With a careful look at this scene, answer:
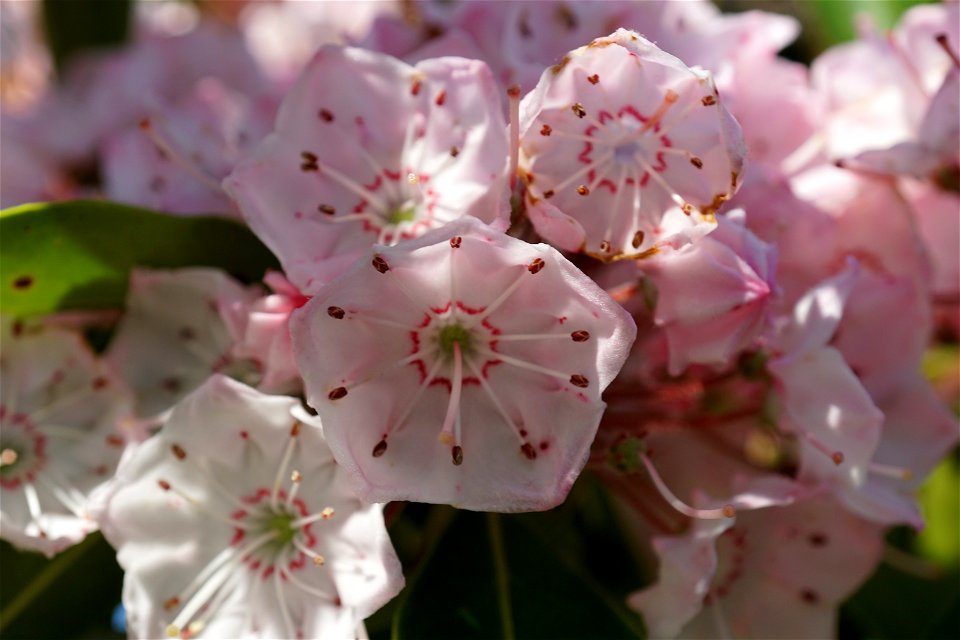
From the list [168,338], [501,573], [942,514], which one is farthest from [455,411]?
[942,514]

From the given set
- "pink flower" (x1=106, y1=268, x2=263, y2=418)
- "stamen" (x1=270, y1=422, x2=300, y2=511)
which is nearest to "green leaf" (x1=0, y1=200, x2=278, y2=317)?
"pink flower" (x1=106, y1=268, x2=263, y2=418)

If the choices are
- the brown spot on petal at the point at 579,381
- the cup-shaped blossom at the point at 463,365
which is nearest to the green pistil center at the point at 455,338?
the cup-shaped blossom at the point at 463,365

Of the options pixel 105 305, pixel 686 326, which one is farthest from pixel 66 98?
pixel 686 326

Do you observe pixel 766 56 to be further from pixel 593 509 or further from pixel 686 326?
pixel 593 509

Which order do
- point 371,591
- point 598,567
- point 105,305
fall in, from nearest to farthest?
point 371,591
point 105,305
point 598,567

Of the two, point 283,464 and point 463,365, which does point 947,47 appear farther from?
point 283,464

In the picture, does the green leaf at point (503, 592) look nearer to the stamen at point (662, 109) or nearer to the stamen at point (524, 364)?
the stamen at point (524, 364)

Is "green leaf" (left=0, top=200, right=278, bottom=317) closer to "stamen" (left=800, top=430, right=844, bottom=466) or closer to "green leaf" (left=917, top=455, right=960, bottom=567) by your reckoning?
"stamen" (left=800, top=430, right=844, bottom=466)
